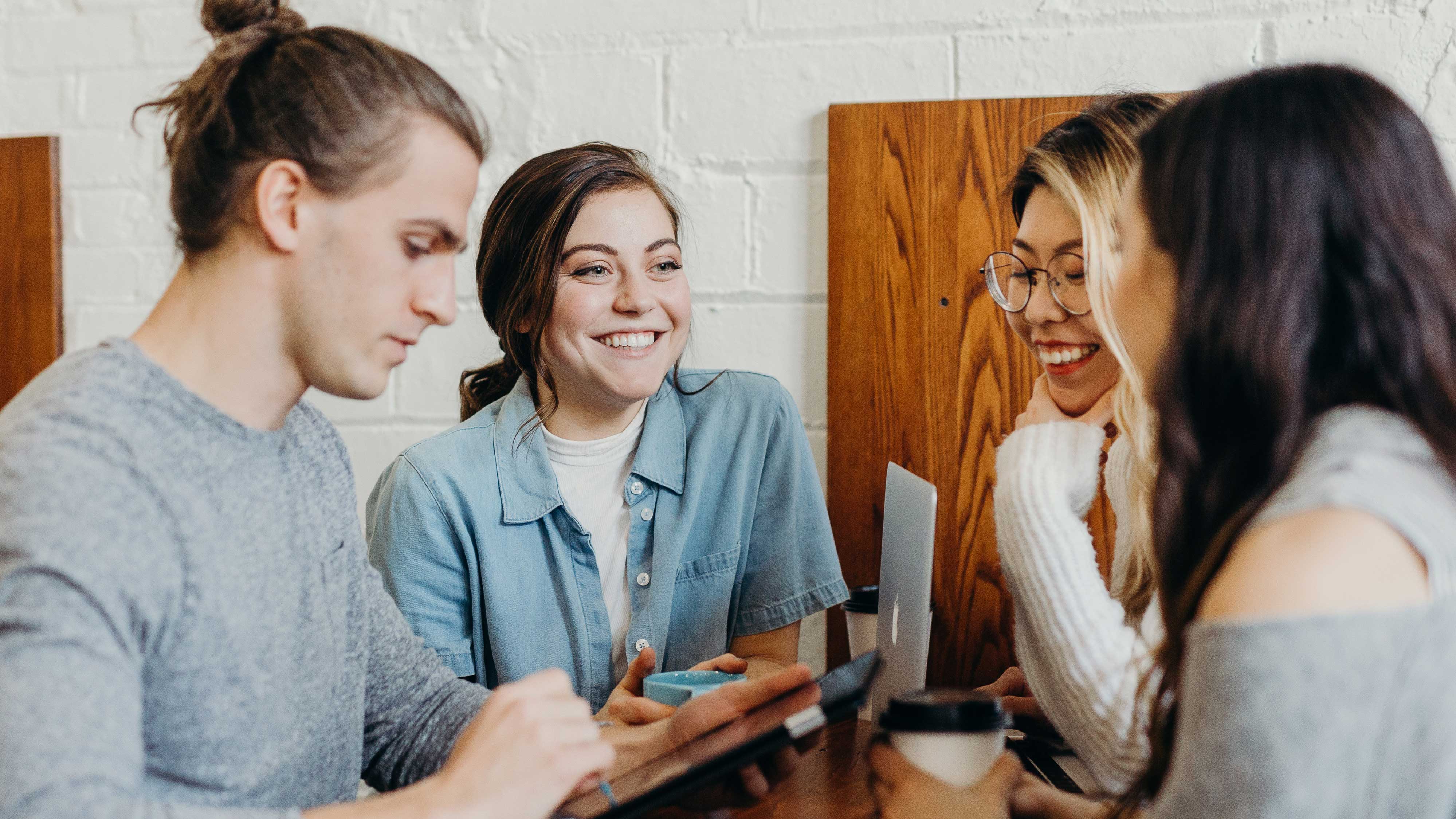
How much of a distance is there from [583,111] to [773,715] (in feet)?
3.69

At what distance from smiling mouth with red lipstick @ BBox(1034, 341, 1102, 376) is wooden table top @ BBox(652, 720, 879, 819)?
45 cm

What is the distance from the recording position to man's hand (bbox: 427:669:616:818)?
2.36ft

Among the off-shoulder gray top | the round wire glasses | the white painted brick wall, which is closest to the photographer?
the off-shoulder gray top

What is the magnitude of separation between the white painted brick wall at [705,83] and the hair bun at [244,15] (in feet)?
2.74

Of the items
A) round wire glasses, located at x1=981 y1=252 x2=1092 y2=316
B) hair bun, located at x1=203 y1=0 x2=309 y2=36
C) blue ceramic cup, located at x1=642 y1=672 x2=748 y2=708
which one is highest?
hair bun, located at x1=203 y1=0 x2=309 y2=36

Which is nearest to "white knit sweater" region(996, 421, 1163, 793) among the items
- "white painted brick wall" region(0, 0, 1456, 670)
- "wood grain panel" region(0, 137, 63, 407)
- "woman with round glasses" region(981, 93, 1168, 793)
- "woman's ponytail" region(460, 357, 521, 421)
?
"woman with round glasses" region(981, 93, 1168, 793)

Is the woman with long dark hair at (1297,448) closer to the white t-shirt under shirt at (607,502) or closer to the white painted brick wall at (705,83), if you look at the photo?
the white t-shirt under shirt at (607,502)

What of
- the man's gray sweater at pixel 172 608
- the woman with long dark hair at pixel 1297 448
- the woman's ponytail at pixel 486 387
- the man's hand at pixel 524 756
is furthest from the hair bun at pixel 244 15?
the woman's ponytail at pixel 486 387

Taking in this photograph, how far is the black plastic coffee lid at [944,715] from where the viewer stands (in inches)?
27.9

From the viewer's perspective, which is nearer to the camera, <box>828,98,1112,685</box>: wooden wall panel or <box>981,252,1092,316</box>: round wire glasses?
<box>981,252,1092,316</box>: round wire glasses

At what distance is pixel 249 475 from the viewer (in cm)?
79

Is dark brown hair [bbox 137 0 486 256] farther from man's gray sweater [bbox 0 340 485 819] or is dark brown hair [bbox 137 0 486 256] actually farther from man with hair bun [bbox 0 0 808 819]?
man's gray sweater [bbox 0 340 485 819]

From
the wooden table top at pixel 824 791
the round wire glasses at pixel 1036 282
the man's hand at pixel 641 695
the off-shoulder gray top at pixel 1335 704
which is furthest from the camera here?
the round wire glasses at pixel 1036 282

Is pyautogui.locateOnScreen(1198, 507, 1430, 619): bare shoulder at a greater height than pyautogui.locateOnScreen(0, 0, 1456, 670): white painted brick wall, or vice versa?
pyautogui.locateOnScreen(0, 0, 1456, 670): white painted brick wall
